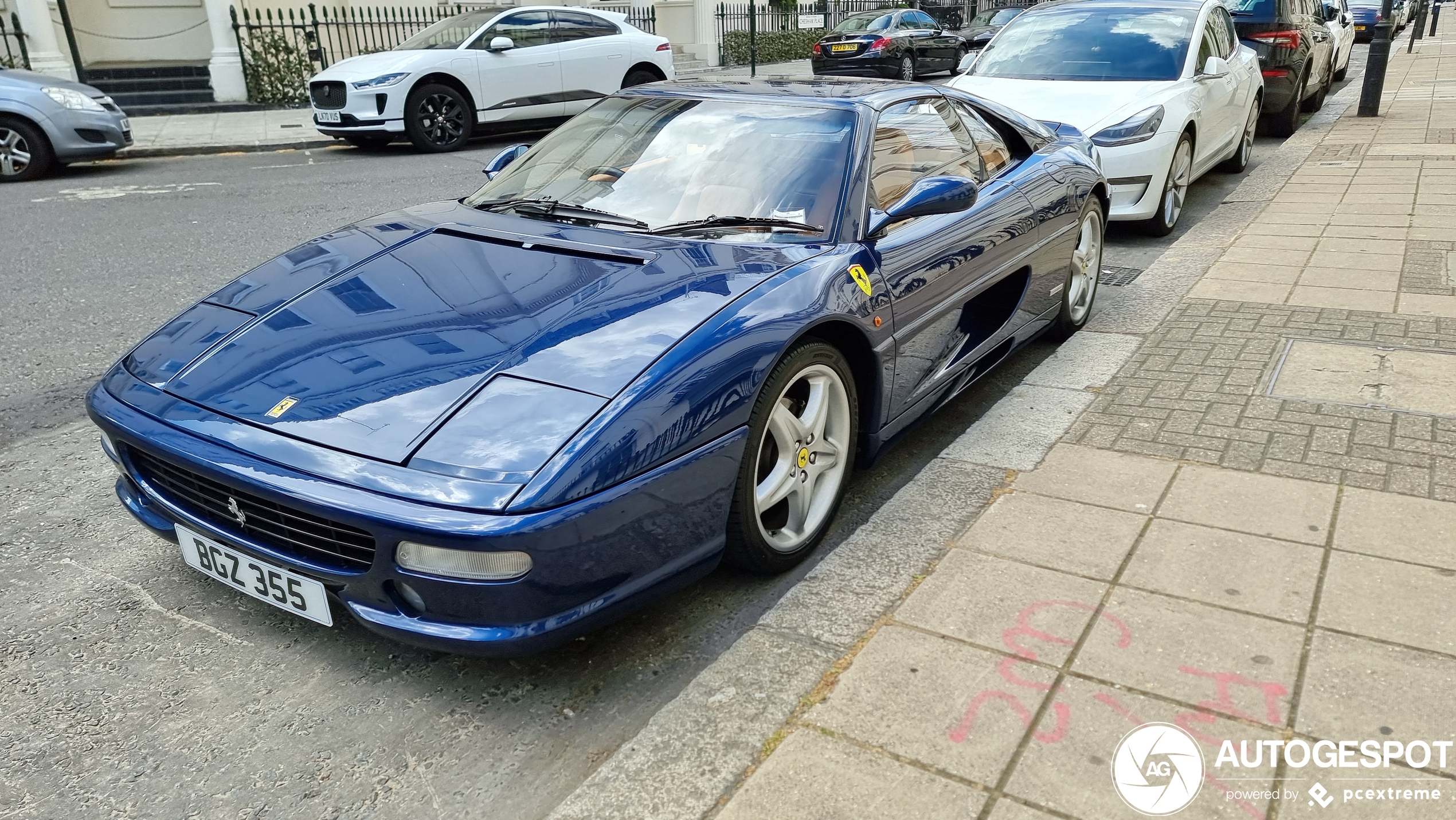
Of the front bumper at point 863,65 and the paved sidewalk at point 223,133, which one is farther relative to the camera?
the front bumper at point 863,65

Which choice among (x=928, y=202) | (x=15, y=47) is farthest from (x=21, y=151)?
(x=928, y=202)

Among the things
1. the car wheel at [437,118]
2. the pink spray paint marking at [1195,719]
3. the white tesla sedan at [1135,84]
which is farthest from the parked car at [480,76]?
the pink spray paint marking at [1195,719]

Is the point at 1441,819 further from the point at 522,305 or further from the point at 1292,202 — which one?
the point at 1292,202

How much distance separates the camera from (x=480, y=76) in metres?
12.6

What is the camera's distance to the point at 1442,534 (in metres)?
3.12

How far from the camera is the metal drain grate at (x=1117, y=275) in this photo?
6305 mm

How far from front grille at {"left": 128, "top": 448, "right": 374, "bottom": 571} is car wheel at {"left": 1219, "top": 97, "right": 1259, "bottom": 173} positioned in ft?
29.8

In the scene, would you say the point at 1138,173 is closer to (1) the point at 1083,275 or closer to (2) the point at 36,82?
(1) the point at 1083,275

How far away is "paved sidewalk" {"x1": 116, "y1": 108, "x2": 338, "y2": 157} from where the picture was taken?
41.9 ft

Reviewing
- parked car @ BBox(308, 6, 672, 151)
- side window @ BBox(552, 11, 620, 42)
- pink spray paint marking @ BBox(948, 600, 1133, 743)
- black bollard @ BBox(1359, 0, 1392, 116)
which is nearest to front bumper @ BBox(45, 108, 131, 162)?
parked car @ BBox(308, 6, 672, 151)

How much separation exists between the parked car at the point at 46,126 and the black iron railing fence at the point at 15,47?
5621 mm

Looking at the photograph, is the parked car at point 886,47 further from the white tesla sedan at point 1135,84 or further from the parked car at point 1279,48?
the white tesla sedan at point 1135,84

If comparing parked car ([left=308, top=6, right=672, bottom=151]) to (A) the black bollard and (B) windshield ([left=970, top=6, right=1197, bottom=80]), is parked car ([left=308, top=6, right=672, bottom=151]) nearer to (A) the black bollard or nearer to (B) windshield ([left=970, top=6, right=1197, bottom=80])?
(B) windshield ([left=970, top=6, right=1197, bottom=80])

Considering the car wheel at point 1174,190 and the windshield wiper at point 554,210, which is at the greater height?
the windshield wiper at point 554,210
